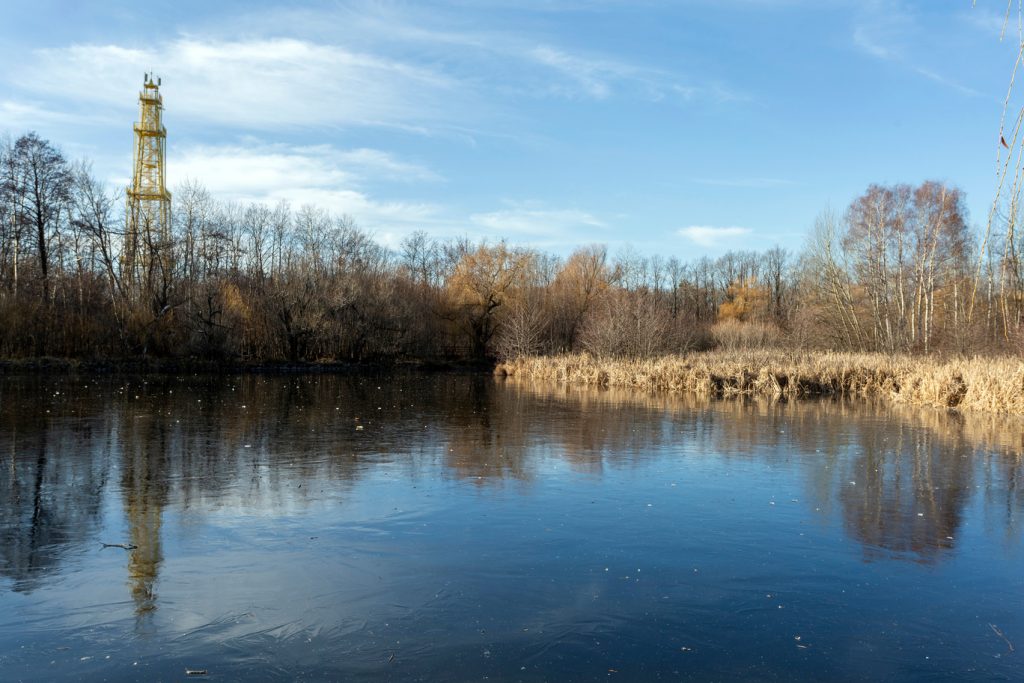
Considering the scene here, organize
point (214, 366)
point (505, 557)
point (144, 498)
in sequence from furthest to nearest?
point (214, 366) < point (144, 498) < point (505, 557)

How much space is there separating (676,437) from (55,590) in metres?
11.1

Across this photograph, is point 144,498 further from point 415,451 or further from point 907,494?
point 907,494

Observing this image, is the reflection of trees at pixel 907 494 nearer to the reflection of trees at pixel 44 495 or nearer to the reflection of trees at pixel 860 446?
the reflection of trees at pixel 860 446

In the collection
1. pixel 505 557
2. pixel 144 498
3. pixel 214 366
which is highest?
pixel 214 366

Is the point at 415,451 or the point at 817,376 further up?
the point at 817,376

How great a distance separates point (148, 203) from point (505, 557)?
46136 millimetres

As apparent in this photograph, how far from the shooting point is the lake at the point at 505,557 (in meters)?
4.93

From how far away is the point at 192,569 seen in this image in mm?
6461

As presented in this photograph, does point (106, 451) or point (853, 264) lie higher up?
point (853, 264)

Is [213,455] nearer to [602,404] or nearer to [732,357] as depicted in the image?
[602,404]

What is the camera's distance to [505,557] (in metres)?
6.91

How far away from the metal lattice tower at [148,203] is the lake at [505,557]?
27519 millimetres

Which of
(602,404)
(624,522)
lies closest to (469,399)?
(602,404)

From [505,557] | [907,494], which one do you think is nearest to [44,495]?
[505,557]
